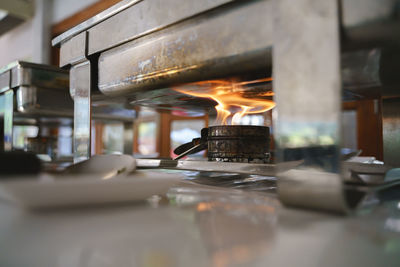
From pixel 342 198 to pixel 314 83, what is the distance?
111 mm

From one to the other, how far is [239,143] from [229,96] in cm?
11

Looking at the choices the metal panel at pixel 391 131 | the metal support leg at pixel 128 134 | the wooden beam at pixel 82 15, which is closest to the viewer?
the metal panel at pixel 391 131

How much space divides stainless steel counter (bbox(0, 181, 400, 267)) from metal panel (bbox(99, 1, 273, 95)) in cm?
19

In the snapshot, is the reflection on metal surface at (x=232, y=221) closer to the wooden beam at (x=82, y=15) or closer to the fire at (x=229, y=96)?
the fire at (x=229, y=96)

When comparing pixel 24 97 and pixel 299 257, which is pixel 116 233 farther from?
pixel 24 97

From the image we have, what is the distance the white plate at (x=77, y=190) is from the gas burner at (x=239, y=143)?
0.22 meters

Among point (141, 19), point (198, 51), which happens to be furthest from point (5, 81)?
point (198, 51)

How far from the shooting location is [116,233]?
21cm

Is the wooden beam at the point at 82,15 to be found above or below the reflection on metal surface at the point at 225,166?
above

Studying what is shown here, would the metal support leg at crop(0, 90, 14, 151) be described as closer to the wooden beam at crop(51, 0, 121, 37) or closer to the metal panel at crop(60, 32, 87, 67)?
the metal panel at crop(60, 32, 87, 67)

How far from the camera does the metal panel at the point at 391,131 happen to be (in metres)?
0.60

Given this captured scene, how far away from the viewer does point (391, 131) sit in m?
0.62

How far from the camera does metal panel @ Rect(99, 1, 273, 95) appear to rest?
0.36 metres

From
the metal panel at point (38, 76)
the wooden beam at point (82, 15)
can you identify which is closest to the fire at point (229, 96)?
the metal panel at point (38, 76)
